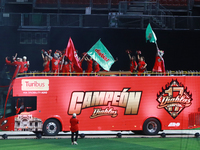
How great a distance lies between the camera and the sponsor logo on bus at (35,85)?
A: 22.3 meters

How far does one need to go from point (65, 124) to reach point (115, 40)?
414 inches

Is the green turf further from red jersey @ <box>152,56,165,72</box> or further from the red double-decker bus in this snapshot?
red jersey @ <box>152,56,165,72</box>

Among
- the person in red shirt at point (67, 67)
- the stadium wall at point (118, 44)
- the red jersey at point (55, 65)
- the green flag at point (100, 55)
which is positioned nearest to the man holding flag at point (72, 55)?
the person in red shirt at point (67, 67)

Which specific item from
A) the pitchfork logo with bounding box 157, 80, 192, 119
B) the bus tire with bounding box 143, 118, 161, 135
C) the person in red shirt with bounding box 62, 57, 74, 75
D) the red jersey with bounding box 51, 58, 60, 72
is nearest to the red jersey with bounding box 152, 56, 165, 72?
the pitchfork logo with bounding box 157, 80, 192, 119

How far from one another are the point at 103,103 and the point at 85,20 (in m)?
9.65

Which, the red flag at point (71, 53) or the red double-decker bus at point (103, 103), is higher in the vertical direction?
the red flag at point (71, 53)

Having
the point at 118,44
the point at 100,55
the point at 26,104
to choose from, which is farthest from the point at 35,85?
the point at 118,44

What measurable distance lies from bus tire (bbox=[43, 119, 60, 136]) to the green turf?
1377 millimetres

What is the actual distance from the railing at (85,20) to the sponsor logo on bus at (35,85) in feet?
29.1

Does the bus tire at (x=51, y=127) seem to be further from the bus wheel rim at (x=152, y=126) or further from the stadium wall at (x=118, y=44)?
the stadium wall at (x=118, y=44)

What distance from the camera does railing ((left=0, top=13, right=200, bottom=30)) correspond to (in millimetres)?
30328

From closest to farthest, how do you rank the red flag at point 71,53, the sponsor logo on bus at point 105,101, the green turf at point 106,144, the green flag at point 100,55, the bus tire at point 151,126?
the green turf at point 106,144, the sponsor logo on bus at point 105,101, the bus tire at point 151,126, the green flag at point 100,55, the red flag at point 71,53

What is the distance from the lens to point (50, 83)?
22.5m

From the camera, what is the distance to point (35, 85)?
882 inches
